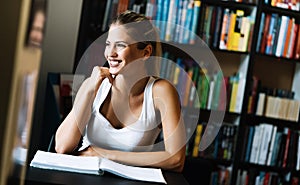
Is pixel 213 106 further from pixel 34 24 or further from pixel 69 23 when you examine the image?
pixel 34 24

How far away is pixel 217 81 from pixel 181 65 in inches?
9.6

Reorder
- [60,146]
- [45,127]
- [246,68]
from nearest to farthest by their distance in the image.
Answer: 1. [60,146]
2. [45,127]
3. [246,68]

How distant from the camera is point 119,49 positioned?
1.72 meters

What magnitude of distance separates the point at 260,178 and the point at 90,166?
2.22 metres

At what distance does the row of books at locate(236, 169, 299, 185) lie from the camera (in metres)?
3.40

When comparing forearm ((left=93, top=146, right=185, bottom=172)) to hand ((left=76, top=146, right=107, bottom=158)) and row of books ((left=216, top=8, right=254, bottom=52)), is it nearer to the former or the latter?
hand ((left=76, top=146, right=107, bottom=158))

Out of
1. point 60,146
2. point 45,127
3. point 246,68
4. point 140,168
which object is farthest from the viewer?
point 246,68

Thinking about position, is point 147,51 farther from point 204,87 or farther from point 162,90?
point 204,87

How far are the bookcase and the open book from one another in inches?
69.5

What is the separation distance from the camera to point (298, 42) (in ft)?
10.9

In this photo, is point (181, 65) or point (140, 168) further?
point (181, 65)

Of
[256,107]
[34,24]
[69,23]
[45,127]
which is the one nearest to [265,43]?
[256,107]

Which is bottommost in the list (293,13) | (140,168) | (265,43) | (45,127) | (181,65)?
(45,127)

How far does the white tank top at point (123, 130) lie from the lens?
1.69 metres
